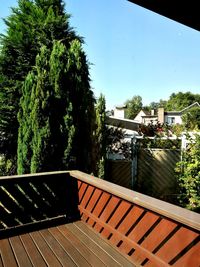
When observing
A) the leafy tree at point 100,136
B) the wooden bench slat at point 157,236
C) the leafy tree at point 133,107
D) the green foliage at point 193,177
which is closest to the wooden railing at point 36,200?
the wooden bench slat at point 157,236

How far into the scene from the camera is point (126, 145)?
24.0ft

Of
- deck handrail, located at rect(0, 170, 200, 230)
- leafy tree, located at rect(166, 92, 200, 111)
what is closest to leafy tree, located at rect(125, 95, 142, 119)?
leafy tree, located at rect(166, 92, 200, 111)

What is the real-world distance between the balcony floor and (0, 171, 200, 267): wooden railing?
15 centimetres

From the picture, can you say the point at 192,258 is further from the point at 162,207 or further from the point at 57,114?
the point at 57,114

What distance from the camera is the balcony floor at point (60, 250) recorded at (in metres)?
2.50

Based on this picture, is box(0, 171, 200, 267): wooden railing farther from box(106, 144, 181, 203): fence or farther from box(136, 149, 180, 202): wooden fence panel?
box(136, 149, 180, 202): wooden fence panel

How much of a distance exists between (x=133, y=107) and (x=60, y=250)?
54.6m

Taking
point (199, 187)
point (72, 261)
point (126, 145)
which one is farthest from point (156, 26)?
point (126, 145)

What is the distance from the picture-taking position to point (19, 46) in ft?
24.3

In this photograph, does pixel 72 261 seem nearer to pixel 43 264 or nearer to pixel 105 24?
pixel 43 264

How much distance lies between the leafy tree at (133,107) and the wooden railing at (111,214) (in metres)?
47.2

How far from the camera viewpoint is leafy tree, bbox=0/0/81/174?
7156 millimetres

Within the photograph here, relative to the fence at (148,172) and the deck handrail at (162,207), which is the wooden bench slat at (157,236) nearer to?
the deck handrail at (162,207)

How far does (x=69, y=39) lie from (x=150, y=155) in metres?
4.10
